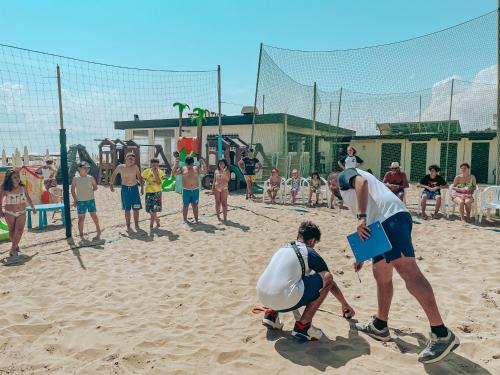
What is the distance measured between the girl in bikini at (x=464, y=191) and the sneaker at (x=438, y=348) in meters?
5.59

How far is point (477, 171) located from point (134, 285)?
692 inches

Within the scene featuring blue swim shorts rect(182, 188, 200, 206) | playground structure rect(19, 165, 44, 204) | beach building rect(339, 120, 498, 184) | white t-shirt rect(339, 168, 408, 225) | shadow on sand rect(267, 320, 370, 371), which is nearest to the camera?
shadow on sand rect(267, 320, 370, 371)

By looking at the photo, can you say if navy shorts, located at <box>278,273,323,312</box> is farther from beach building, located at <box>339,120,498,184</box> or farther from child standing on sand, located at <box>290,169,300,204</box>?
beach building, located at <box>339,120,498,184</box>

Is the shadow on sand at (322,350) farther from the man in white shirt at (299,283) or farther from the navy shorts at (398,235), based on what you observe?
the navy shorts at (398,235)

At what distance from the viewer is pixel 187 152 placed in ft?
42.7

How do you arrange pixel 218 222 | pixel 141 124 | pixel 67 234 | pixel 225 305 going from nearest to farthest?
1. pixel 225 305
2. pixel 67 234
3. pixel 218 222
4. pixel 141 124

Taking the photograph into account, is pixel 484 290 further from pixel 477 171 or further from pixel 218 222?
pixel 477 171

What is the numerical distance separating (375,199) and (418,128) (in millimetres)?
16806

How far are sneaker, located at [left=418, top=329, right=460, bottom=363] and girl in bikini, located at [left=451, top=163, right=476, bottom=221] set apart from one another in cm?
559

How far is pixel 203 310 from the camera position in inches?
127

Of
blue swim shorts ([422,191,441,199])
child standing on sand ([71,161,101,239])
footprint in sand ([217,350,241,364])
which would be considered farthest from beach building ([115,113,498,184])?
footprint in sand ([217,350,241,364])

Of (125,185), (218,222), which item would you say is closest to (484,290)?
(218,222)

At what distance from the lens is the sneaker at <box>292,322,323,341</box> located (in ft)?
8.63

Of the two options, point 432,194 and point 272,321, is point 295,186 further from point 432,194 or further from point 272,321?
point 272,321
